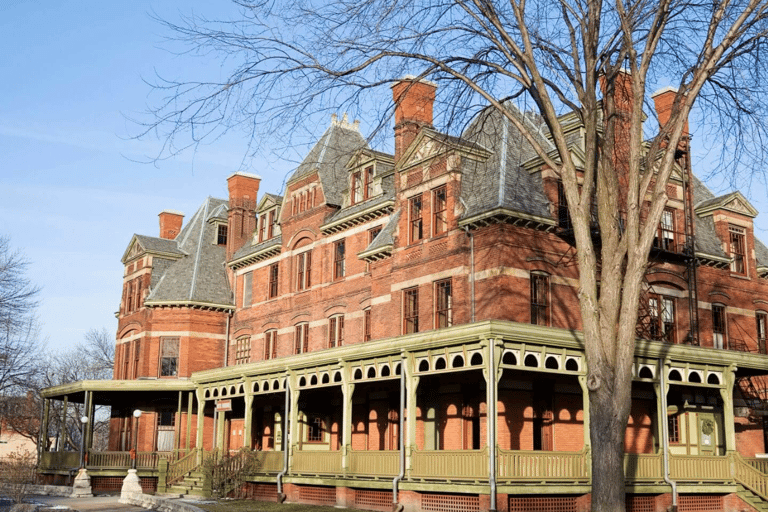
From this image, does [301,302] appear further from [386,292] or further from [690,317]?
[690,317]

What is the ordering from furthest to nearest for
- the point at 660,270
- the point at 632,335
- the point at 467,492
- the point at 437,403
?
the point at 660,270
the point at 437,403
the point at 467,492
the point at 632,335

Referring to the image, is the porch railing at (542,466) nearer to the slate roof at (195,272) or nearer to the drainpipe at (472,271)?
the drainpipe at (472,271)

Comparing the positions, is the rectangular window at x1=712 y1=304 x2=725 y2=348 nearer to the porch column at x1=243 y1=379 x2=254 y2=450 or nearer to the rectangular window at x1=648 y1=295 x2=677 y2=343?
the rectangular window at x1=648 y1=295 x2=677 y2=343

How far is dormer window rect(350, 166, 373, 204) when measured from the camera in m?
35.1

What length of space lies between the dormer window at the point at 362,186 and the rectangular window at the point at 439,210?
553 cm

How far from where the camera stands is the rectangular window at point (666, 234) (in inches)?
1236

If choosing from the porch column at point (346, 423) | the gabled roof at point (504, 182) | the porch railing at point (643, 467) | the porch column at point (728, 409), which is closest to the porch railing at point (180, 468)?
the porch column at point (346, 423)

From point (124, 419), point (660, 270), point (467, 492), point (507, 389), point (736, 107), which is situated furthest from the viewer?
point (124, 419)

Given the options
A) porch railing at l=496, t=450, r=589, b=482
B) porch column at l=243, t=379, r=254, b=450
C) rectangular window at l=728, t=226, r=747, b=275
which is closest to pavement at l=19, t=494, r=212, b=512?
porch column at l=243, t=379, r=254, b=450

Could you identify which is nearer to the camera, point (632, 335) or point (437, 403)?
point (632, 335)

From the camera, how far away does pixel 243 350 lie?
42500 millimetres

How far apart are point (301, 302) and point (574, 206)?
79.3ft

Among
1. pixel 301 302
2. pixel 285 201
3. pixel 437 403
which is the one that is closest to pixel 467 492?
pixel 437 403

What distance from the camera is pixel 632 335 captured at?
14.7 metres
